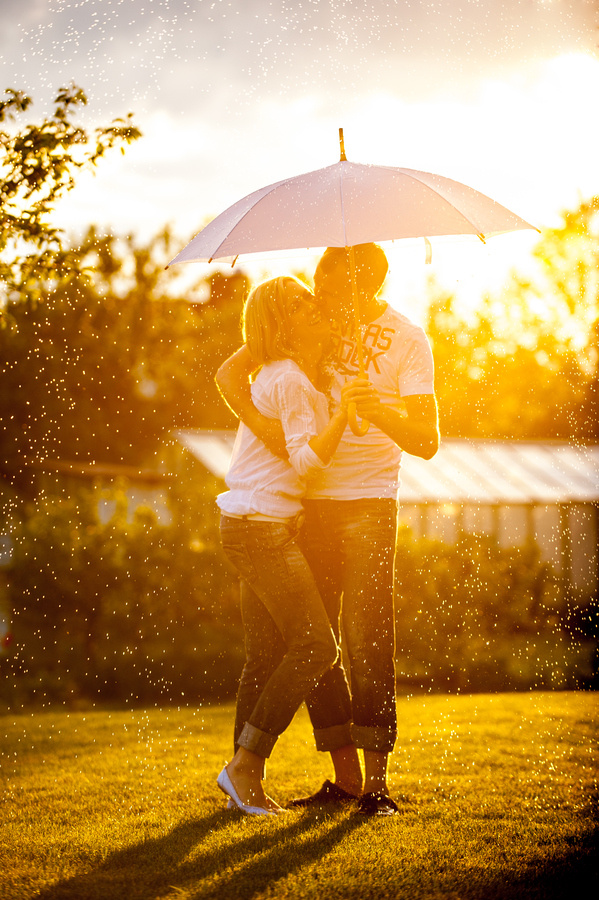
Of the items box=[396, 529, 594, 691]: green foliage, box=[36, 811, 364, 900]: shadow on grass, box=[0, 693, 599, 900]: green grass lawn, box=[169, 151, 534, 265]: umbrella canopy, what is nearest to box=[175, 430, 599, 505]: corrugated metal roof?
box=[396, 529, 594, 691]: green foliage

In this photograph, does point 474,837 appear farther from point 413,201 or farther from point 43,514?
point 43,514

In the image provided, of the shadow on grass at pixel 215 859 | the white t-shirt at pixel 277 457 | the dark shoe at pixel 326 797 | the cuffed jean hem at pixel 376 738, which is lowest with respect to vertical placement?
Answer: the dark shoe at pixel 326 797

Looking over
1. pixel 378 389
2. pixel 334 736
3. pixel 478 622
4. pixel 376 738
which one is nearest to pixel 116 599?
pixel 478 622

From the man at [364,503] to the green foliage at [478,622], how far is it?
5.65 meters

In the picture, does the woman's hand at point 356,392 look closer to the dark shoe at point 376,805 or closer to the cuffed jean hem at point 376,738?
the cuffed jean hem at point 376,738

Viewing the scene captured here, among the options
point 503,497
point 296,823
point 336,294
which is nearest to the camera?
point 296,823

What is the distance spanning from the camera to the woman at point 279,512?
3516 millimetres

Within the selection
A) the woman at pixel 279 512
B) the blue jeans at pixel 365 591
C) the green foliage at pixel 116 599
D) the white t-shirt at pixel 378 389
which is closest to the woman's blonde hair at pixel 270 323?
the woman at pixel 279 512

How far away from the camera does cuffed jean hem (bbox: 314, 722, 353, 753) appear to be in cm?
387

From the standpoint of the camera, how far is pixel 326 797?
3.85 metres

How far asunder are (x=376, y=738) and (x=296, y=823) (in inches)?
16.8

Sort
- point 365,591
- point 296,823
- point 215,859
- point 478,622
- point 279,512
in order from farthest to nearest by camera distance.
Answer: point 478,622 < point 365,591 < point 279,512 < point 296,823 < point 215,859

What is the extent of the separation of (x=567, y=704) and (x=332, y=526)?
14.0 ft

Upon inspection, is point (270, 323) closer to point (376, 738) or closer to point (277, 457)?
point (277, 457)
